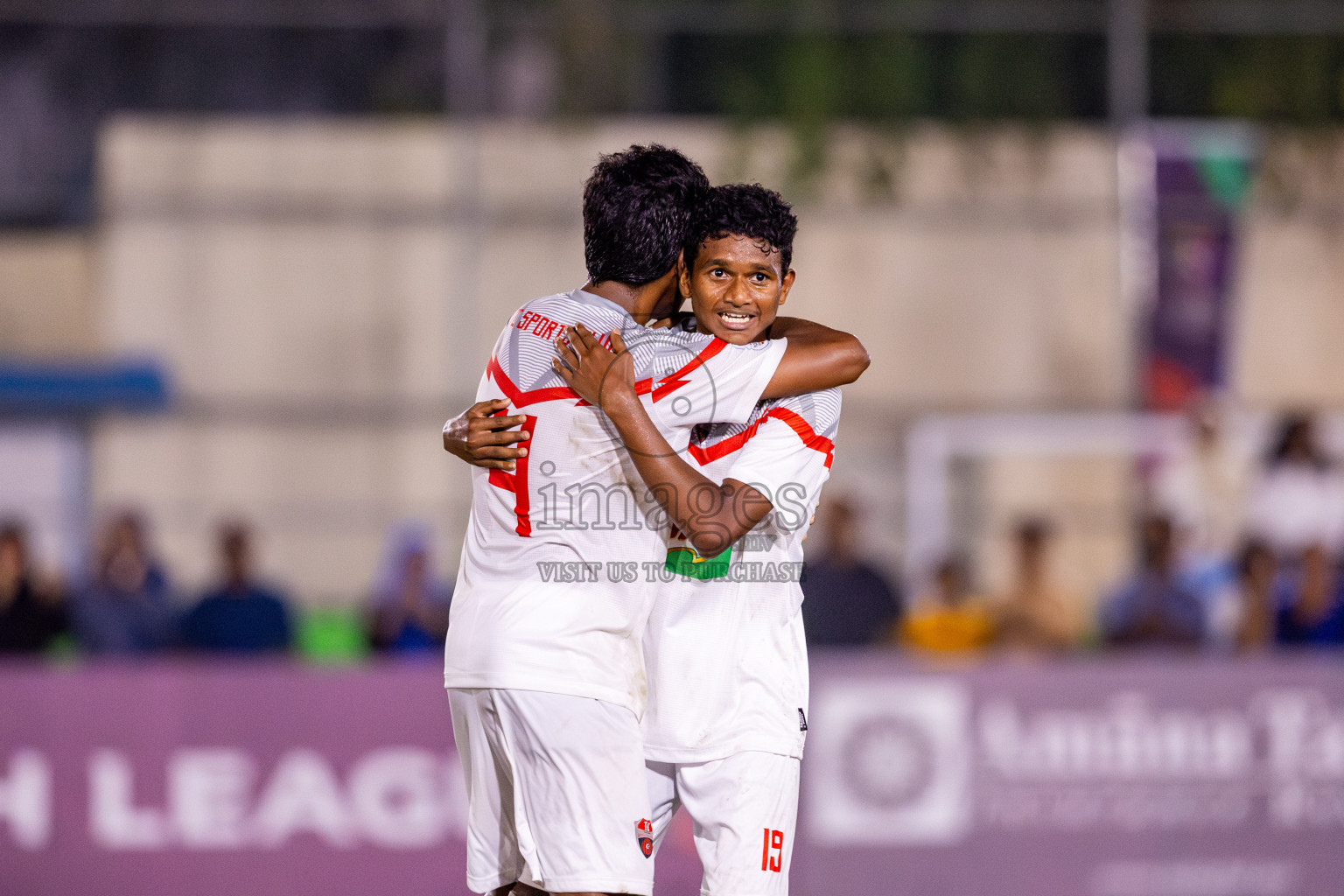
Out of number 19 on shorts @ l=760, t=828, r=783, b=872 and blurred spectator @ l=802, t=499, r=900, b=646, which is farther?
blurred spectator @ l=802, t=499, r=900, b=646

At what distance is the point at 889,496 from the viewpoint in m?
13.5

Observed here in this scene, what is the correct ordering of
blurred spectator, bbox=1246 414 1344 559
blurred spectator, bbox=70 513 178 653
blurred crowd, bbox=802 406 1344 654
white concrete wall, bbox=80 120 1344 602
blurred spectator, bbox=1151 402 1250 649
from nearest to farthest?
1. blurred crowd, bbox=802 406 1344 654
2. blurred spectator, bbox=70 513 178 653
3. blurred spectator, bbox=1151 402 1250 649
4. blurred spectator, bbox=1246 414 1344 559
5. white concrete wall, bbox=80 120 1344 602

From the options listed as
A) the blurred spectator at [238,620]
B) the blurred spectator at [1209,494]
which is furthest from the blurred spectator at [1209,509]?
the blurred spectator at [238,620]

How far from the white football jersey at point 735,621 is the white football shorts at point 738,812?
0.04 metres

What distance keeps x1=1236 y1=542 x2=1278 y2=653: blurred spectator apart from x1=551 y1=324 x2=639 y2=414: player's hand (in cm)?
605

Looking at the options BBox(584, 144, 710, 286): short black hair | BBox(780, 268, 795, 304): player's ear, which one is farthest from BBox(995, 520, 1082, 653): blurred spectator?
BBox(584, 144, 710, 286): short black hair

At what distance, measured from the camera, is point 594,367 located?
3244 millimetres

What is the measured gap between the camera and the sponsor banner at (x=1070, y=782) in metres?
7.18

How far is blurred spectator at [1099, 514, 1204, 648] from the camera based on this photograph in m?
8.21

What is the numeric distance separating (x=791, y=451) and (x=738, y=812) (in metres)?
0.84

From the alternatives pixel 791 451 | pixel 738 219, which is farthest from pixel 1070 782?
pixel 738 219

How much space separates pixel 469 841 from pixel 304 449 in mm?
10489

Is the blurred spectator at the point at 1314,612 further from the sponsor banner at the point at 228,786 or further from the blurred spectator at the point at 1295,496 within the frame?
the sponsor banner at the point at 228,786

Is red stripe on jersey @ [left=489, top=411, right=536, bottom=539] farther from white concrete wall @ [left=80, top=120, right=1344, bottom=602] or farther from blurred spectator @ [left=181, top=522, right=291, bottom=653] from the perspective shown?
white concrete wall @ [left=80, top=120, right=1344, bottom=602]
